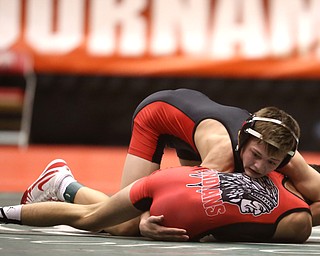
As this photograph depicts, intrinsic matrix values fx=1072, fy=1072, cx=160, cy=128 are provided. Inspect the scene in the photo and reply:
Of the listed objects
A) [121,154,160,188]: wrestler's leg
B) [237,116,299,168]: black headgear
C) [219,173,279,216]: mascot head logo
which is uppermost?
[237,116,299,168]: black headgear

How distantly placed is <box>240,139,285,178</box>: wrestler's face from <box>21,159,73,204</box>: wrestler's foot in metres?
1.11

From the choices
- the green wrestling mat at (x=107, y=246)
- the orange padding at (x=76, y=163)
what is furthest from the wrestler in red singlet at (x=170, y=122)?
the orange padding at (x=76, y=163)

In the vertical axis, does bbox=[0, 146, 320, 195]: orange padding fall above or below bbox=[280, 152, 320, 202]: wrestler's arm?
below

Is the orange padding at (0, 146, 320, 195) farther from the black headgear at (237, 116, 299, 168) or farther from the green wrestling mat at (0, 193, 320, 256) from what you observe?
the black headgear at (237, 116, 299, 168)

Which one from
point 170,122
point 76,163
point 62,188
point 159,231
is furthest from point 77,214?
point 76,163

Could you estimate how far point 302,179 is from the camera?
14.5ft

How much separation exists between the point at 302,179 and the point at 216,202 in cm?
48

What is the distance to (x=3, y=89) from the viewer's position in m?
9.95

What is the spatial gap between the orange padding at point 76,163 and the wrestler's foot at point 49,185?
1.82 meters

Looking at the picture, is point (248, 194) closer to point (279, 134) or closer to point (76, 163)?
point (279, 134)

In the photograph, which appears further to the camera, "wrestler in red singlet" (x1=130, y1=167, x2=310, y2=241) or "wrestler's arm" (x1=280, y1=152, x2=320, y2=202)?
"wrestler's arm" (x1=280, y1=152, x2=320, y2=202)

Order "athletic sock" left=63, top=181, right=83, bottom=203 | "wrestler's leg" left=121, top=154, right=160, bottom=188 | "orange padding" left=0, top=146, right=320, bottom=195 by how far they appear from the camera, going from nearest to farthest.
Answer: "athletic sock" left=63, top=181, right=83, bottom=203, "wrestler's leg" left=121, top=154, right=160, bottom=188, "orange padding" left=0, top=146, right=320, bottom=195

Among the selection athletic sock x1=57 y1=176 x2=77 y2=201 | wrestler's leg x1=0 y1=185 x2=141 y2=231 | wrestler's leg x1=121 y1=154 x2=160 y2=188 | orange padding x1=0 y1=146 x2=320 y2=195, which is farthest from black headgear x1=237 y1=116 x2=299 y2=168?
orange padding x1=0 y1=146 x2=320 y2=195

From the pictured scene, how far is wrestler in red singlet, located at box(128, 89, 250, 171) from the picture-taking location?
16.0 ft
